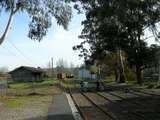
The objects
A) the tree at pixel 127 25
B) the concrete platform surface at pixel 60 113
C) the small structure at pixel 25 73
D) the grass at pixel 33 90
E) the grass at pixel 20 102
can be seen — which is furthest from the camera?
the small structure at pixel 25 73

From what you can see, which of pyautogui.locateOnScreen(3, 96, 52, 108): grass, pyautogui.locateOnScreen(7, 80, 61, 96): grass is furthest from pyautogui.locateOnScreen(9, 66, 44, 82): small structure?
pyautogui.locateOnScreen(3, 96, 52, 108): grass

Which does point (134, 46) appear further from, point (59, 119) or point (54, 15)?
point (59, 119)

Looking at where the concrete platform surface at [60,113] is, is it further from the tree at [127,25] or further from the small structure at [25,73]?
the small structure at [25,73]

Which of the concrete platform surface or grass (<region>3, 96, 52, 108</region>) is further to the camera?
grass (<region>3, 96, 52, 108</region>)

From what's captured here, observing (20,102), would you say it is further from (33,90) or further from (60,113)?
(33,90)

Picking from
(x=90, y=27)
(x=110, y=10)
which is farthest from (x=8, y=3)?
(x=90, y=27)

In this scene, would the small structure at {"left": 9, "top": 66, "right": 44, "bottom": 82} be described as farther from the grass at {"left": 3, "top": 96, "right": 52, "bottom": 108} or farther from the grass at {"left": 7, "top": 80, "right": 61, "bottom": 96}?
the grass at {"left": 3, "top": 96, "right": 52, "bottom": 108}

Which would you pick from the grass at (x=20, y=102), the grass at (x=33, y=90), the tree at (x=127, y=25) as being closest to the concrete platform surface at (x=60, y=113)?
the grass at (x=20, y=102)

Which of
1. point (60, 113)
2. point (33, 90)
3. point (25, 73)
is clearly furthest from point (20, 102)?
point (25, 73)

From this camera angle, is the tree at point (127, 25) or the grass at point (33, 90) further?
the grass at point (33, 90)

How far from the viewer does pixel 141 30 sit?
6291 cm

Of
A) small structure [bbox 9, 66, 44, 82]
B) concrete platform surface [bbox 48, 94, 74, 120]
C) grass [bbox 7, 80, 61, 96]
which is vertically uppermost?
small structure [bbox 9, 66, 44, 82]

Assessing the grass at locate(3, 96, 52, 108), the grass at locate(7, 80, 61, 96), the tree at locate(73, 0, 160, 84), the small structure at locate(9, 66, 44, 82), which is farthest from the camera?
the small structure at locate(9, 66, 44, 82)

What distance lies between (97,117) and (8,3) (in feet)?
51.1
